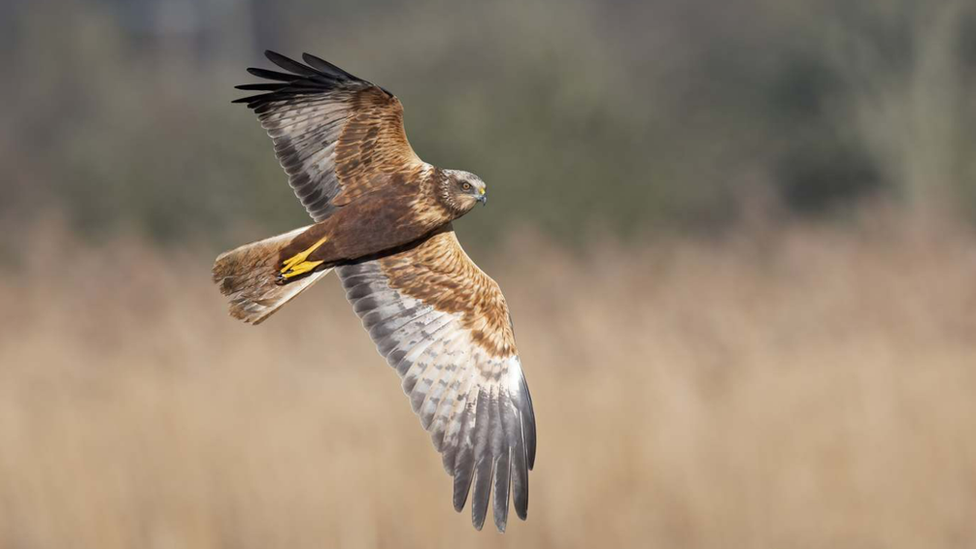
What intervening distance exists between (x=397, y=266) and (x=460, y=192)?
1.88ft

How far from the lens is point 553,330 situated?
29.9 feet

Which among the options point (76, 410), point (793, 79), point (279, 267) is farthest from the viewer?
point (793, 79)

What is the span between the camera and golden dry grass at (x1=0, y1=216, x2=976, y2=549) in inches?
268

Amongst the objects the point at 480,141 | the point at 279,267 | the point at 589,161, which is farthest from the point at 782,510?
the point at 589,161

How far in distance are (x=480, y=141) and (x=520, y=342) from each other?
4383 mm

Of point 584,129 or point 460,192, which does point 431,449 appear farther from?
point 584,129

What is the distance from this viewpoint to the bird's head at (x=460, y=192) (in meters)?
3.15

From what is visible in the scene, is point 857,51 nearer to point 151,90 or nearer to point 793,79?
point 793,79

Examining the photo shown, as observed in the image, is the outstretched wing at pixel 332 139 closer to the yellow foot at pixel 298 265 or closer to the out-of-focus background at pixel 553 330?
the yellow foot at pixel 298 265

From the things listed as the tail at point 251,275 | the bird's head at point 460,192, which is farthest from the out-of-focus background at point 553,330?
the bird's head at point 460,192

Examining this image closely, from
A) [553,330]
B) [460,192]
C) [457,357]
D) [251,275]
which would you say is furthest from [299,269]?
[553,330]

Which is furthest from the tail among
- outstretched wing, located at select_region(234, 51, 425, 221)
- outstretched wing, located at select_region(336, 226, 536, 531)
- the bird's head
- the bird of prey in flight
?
outstretched wing, located at select_region(336, 226, 536, 531)

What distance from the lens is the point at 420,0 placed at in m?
21.0

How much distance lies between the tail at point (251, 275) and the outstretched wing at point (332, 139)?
0.19 m
